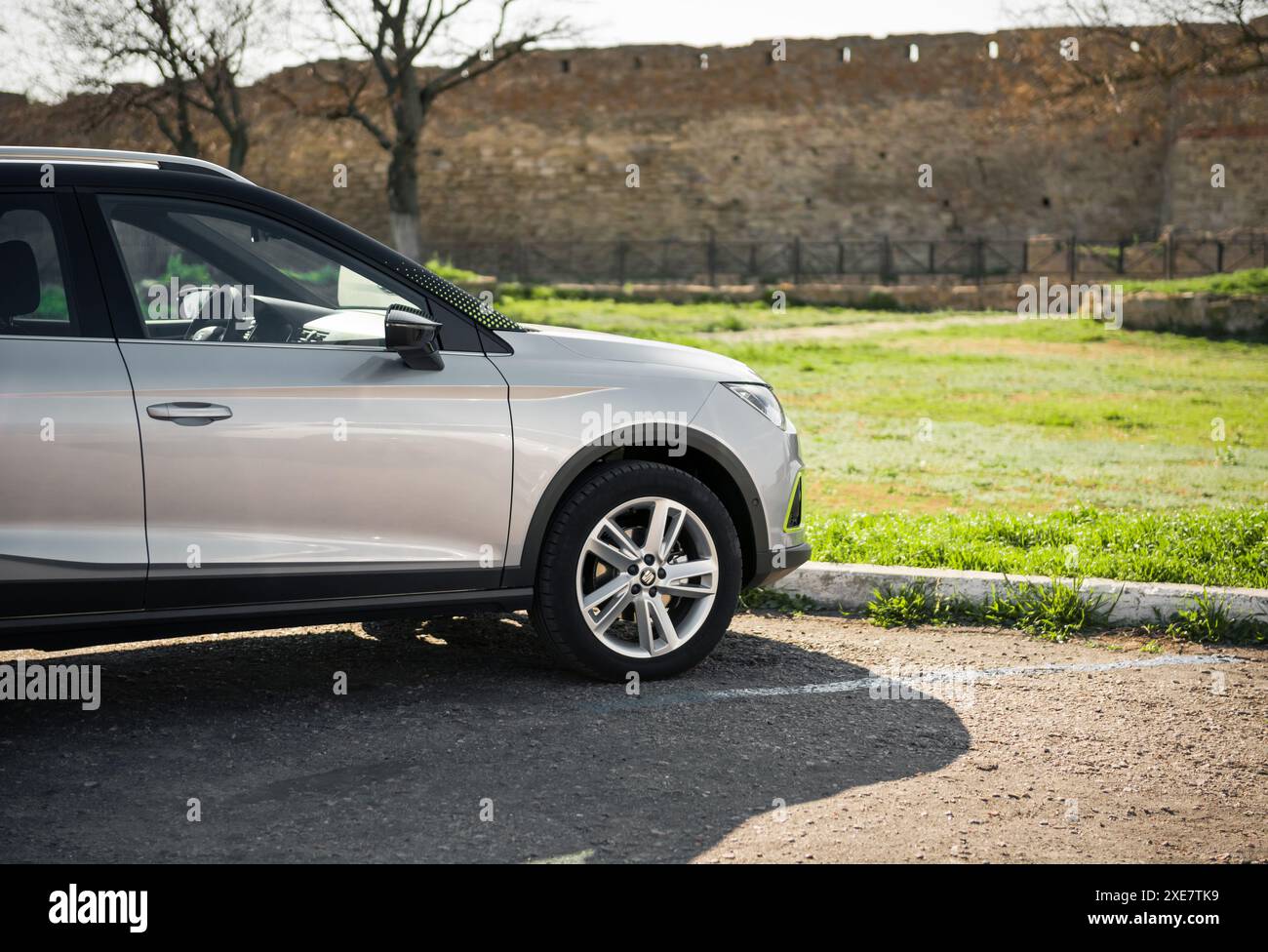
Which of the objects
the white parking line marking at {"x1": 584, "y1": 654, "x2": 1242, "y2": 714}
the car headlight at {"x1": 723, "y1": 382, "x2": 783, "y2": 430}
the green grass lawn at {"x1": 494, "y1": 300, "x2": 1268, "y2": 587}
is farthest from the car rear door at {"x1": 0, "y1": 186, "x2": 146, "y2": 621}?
the green grass lawn at {"x1": 494, "y1": 300, "x2": 1268, "y2": 587}

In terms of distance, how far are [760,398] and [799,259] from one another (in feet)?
110

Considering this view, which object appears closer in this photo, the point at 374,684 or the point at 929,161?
the point at 374,684

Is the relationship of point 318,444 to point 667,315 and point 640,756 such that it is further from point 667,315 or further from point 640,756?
point 667,315

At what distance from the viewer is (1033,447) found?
11.4 m

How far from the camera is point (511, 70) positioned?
41.5 m

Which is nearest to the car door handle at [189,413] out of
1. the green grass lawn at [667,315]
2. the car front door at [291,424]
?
the car front door at [291,424]

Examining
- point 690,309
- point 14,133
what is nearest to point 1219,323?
point 690,309

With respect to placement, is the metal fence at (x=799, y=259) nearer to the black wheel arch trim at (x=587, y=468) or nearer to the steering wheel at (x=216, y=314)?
the black wheel arch trim at (x=587, y=468)

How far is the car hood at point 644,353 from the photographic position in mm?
5109

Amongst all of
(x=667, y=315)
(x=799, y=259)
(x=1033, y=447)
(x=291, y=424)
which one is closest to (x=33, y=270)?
(x=291, y=424)

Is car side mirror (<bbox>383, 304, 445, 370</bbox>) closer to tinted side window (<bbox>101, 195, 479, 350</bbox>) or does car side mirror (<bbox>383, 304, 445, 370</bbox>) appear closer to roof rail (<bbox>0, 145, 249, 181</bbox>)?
tinted side window (<bbox>101, 195, 479, 350</bbox>)

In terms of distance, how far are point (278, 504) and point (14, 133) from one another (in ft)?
129

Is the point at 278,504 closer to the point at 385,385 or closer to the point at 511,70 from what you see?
the point at 385,385

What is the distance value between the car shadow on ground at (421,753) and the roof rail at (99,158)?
6.06 feet
